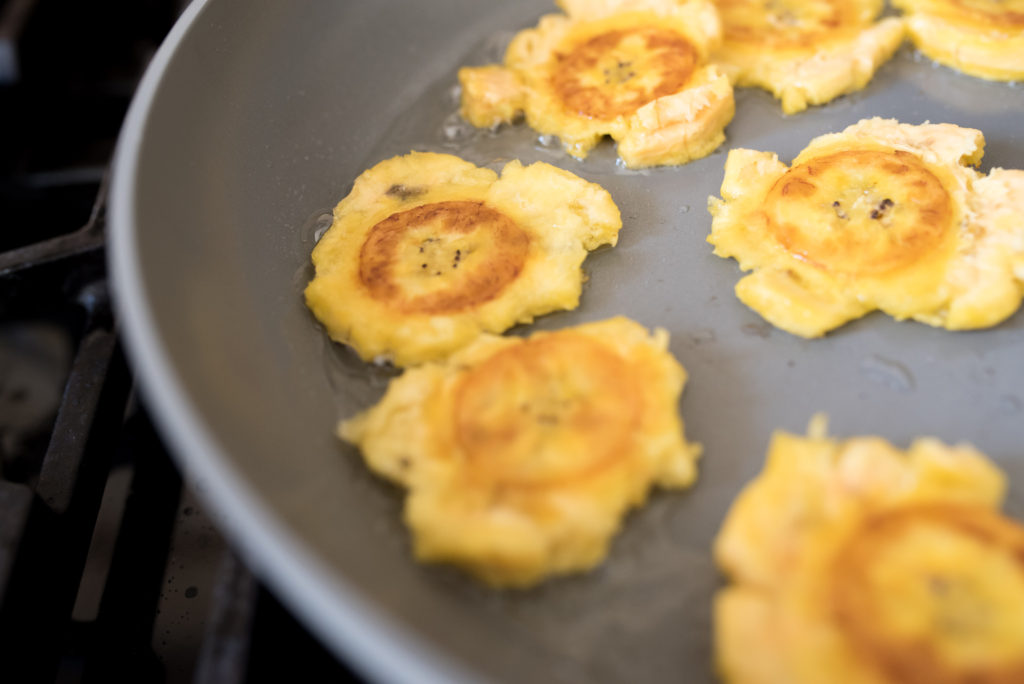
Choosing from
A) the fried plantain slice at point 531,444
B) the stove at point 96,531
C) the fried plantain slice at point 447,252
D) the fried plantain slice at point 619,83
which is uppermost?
the fried plantain slice at point 619,83

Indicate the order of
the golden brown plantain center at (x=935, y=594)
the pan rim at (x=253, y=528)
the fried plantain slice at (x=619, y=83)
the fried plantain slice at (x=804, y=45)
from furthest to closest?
the fried plantain slice at (x=804, y=45)
the fried plantain slice at (x=619, y=83)
the golden brown plantain center at (x=935, y=594)
the pan rim at (x=253, y=528)

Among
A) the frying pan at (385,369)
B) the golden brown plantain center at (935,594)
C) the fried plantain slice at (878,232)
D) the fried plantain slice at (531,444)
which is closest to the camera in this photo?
the golden brown plantain center at (935,594)

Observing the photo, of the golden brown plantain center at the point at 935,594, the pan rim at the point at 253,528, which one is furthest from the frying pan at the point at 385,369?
the golden brown plantain center at the point at 935,594

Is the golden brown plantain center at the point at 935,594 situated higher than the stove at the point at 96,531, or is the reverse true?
the golden brown plantain center at the point at 935,594

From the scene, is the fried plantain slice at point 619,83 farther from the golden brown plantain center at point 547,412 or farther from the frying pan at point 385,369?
the golden brown plantain center at point 547,412

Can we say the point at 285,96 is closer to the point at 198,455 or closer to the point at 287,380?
the point at 287,380

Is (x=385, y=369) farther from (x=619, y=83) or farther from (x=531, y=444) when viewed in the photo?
(x=619, y=83)
